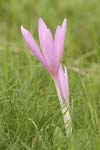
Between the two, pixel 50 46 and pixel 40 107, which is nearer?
pixel 50 46

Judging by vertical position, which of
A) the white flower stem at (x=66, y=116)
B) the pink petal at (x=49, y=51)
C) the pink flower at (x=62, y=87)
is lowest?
the white flower stem at (x=66, y=116)

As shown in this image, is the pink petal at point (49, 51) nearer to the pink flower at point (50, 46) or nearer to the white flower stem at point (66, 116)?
the pink flower at point (50, 46)

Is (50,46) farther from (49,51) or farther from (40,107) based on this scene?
(40,107)

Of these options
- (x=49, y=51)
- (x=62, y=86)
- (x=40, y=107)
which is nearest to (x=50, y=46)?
(x=49, y=51)

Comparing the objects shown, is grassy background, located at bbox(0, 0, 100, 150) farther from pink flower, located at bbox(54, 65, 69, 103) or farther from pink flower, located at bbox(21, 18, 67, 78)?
pink flower, located at bbox(21, 18, 67, 78)

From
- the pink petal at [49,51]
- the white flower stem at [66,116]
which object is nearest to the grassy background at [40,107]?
the white flower stem at [66,116]

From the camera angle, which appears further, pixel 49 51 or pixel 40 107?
pixel 40 107

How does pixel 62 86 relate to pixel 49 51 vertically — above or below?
below

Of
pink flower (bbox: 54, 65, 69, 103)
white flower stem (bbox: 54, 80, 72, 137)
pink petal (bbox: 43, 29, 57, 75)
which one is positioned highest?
pink petal (bbox: 43, 29, 57, 75)

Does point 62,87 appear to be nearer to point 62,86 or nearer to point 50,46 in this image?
point 62,86

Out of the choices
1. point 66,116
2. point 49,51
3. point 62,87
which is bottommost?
point 66,116

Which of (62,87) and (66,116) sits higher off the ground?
(62,87)

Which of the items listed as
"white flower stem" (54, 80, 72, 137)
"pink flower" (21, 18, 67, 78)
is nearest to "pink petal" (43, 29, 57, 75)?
"pink flower" (21, 18, 67, 78)
